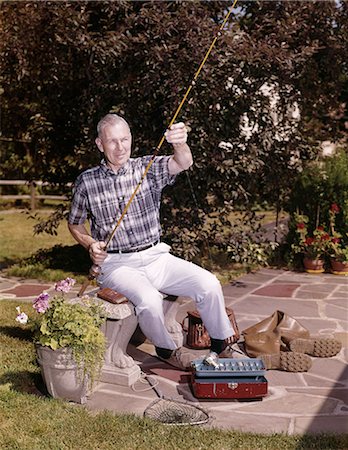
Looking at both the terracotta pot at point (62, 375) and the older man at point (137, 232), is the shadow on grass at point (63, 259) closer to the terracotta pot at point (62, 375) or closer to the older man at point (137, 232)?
the older man at point (137, 232)

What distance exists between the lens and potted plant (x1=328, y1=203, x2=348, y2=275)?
9.44 m

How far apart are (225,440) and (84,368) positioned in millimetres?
1125

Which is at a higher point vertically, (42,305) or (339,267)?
(42,305)

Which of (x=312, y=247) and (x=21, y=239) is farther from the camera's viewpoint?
(x=21, y=239)

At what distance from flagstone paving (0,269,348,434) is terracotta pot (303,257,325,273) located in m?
1.76

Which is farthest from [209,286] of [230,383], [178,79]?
[178,79]

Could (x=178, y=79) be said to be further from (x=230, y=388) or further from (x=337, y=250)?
(x=230, y=388)

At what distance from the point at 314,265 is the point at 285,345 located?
386 centimetres

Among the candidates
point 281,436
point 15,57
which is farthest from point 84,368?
point 15,57

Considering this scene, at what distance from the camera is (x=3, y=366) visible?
527cm

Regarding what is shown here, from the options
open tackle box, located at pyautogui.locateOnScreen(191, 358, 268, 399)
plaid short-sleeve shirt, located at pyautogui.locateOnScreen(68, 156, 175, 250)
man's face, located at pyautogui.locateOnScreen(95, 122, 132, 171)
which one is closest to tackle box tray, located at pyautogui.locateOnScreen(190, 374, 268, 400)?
open tackle box, located at pyautogui.locateOnScreen(191, 358, 268, 399)

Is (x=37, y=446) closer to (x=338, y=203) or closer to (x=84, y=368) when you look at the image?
(x=84, y=368)

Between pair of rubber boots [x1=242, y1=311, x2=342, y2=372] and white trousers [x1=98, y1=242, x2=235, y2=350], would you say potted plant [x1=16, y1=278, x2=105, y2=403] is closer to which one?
white trousers [x1=98, y1=242, x2=235, y2=350]

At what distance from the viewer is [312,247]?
Answer: 31.4 feet
